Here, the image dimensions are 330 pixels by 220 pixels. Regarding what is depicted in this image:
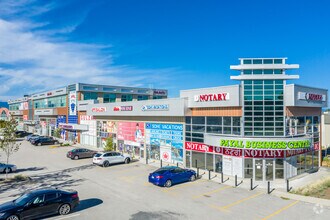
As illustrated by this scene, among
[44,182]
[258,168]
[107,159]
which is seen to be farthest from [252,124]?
[44,182]

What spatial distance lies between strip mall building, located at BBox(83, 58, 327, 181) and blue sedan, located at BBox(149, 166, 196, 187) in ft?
13.0

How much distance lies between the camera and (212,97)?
24.6 m

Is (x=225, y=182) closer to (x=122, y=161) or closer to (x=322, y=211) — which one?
(x=322, y=211)

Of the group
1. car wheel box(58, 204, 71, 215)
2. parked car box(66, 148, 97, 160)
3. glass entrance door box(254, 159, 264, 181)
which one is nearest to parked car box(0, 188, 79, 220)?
car wheel box(58, 204, 71, 215)

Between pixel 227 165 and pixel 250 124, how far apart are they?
176 inches

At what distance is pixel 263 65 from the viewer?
2291 centimetres

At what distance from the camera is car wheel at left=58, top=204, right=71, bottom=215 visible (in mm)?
14531

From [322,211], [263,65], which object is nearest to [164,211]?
[322,211]

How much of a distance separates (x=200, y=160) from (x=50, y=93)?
48.4 meters

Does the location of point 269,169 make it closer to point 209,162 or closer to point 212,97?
point 209,162

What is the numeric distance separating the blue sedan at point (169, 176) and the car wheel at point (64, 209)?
7.52 meters

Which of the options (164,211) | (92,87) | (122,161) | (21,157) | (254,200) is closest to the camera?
(164,211)

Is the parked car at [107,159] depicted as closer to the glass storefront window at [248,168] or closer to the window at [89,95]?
the glass storefront window at [248,168]

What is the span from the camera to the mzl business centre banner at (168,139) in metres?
28.8
